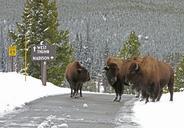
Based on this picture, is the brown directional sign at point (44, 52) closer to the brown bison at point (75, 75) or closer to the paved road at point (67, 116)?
the brown bison at point (75, 75)

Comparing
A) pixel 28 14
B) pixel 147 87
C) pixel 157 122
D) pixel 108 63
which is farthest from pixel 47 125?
pixel 28 14

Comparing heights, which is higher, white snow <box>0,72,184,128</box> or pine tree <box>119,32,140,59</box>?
pine tree <box>119,32,140,59</box>

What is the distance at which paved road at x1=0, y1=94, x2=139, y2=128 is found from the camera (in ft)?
42.8

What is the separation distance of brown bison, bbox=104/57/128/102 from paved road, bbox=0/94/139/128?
163 inches

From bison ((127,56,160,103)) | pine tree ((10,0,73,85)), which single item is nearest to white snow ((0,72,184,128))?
bison ((127,56,160,103))

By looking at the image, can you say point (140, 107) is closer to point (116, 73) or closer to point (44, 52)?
point (116, 73)

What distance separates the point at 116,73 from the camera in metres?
23.2

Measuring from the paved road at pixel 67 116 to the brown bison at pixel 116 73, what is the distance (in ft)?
13.6

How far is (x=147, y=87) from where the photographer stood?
2048cm

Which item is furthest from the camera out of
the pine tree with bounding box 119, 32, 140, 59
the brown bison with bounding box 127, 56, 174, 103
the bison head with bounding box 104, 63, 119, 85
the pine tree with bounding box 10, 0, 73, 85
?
the pine tree with bounding box 119, 32, 140, 59

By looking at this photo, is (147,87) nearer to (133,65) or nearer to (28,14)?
(133,65)

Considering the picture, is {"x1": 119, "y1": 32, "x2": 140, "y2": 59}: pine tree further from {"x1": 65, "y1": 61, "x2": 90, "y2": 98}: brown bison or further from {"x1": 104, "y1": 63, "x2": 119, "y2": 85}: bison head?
{"x1": 104, "y1": 63, "x2": 119, "y2": 85}: bison head

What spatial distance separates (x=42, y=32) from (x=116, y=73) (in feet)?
92.5

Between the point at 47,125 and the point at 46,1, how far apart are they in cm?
4053
